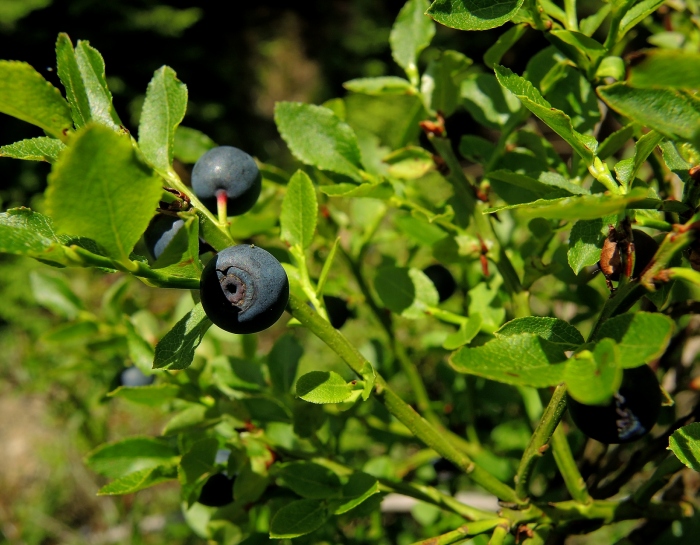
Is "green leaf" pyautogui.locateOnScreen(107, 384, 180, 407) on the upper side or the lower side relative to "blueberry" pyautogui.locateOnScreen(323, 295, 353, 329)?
upper

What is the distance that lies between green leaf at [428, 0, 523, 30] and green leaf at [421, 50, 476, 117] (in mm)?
220

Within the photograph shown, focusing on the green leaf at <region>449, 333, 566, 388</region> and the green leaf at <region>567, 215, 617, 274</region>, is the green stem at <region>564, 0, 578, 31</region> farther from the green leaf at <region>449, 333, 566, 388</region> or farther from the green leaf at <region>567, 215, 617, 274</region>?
the green leaf at <region>449, 333, 566, 388</region>

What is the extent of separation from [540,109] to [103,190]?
34 cm

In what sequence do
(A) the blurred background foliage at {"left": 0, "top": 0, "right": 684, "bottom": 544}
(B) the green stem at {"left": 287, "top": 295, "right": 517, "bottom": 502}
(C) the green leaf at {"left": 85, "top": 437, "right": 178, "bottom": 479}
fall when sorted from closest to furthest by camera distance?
(B) the green stem at {"left": 287, "top": 295, "right": 517, "bottom": 502}
(C) the green leaf at {"left": 85, "top": 437, "right": 178, "bottom": 479}
(A) the blurred background foliage at {"left": 0, "top": 0, "right": 684, "bottom": 544}

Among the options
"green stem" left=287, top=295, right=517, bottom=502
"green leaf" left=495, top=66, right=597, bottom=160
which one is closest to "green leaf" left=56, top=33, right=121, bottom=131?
"green stem" left=287, top=295, right=517, bottom=502

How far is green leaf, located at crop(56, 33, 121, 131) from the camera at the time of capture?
542mm

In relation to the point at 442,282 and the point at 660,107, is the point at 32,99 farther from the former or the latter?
the point at 442,282

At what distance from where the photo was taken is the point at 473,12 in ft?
1.89

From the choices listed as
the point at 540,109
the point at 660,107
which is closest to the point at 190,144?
the point at 540,109

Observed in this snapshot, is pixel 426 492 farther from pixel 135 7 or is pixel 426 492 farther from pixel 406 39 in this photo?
pixel 135 7

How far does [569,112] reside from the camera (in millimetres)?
761

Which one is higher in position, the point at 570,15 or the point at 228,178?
the point at 570,15

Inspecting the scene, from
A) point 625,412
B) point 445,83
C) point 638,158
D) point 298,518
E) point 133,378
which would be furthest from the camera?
point 133,378

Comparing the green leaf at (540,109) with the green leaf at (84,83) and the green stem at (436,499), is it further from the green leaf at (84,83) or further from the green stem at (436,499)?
the green stem at (436,499)
